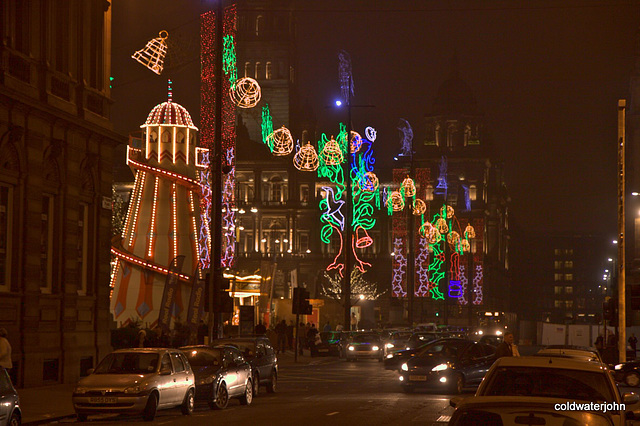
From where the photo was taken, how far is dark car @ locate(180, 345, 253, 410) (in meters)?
24.0

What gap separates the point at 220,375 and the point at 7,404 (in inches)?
328

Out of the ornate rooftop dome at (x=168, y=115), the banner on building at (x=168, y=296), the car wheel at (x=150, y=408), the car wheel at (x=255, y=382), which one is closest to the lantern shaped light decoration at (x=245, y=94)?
the ornate rooftop dome at (x=168, y=115)

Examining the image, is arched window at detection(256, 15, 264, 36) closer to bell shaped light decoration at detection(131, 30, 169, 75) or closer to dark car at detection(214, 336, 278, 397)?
bell shaped light decoration at detection(131, 30, 169, 75)

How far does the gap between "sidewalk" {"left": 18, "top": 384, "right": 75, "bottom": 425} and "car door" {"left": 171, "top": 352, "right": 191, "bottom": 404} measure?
213 centimetres

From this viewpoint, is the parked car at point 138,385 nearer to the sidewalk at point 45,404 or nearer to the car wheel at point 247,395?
the sidewalk at point 45,404

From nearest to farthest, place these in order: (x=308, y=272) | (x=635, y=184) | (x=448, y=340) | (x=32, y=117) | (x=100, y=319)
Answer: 1. (x=32, y=117)
2. (x=448, y=340)
3. (x=100, y=319)
4. (x=635, y=184)
5. (x=308, y=272)

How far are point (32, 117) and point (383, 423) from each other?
14.1 metres

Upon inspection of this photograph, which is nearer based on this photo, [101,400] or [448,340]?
[101,400]

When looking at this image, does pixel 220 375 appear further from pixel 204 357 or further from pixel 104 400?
pixel 104 400

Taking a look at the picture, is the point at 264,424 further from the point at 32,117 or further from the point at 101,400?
the point at 32,117

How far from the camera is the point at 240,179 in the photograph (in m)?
142

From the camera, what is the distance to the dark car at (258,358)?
1104 inches

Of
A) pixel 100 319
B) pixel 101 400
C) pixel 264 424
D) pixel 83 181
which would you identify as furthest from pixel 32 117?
pixel 264 424

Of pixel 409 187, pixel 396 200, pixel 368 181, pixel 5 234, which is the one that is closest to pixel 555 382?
pixel 5 234
